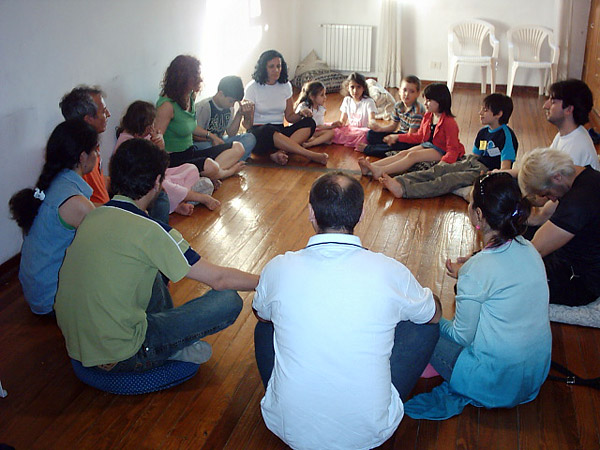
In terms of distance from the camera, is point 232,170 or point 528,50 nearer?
point 232,170

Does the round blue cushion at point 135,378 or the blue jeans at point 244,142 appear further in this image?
the blue jeans at point 244,142

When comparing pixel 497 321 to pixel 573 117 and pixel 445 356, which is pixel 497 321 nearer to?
pixel 445 356

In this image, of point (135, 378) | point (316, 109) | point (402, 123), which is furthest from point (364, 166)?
point (135, 378)

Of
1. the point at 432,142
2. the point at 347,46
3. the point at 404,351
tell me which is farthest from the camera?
the point at 347,46

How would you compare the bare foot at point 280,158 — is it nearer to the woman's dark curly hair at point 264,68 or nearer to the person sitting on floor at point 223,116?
the person sitting on floor at point 223,116

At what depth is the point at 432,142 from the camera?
500 centimetres

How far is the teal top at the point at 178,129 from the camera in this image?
4605 millimetres

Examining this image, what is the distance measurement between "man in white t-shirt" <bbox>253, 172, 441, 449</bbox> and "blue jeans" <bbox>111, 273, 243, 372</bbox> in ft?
1.74

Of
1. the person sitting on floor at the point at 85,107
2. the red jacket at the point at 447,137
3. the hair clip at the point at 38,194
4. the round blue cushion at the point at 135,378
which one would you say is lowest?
the round blue cushion at the point at 135,378

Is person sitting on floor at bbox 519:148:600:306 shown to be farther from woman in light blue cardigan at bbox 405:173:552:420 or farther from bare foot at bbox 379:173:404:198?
bare foot at bbox 379:173:404:198

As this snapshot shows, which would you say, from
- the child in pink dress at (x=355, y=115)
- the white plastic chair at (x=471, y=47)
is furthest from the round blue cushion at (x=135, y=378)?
the white plastic chair at (x=471, y=47)

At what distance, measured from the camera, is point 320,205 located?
1.92 meters

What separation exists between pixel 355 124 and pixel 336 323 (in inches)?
168

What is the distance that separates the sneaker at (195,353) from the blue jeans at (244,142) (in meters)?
2.62
